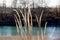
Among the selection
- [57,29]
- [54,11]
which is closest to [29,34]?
[54,11]

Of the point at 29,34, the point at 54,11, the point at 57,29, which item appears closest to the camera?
the point at 29,34

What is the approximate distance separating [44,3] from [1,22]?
0.66 meters

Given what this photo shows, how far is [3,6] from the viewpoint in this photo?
89.7 inches

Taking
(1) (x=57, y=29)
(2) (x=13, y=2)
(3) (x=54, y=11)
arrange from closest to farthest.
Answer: (3) (x=54, y=11) → (2) (x=13, y=2) → (1) (x=57, y=29)

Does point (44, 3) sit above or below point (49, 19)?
above

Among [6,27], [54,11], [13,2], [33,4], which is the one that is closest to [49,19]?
[54,11]

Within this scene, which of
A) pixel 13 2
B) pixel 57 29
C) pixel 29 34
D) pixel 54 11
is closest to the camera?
pixel 29 34

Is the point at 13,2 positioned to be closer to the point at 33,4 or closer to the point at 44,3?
the point at 33,4

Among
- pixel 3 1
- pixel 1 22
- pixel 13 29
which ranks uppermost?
pixel 3 1

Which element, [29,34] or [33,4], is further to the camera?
[33,4]

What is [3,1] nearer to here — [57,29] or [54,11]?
[54,11]

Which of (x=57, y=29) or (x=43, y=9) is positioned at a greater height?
(x=43, y=9)

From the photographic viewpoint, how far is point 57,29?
2504 millimetres

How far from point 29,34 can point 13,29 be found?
5.90 ft
